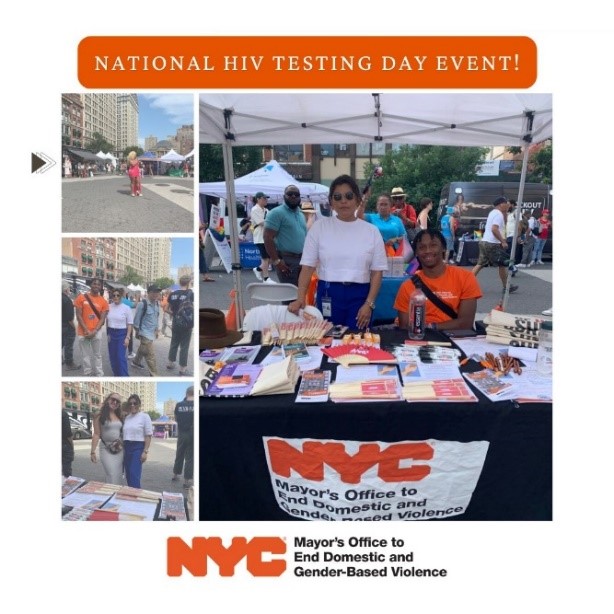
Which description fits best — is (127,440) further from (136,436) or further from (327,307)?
(327,307)

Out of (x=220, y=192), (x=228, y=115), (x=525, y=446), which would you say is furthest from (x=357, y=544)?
(x=220, y=192)

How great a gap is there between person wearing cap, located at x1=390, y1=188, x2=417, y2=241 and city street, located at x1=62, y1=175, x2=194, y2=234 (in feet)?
19.1

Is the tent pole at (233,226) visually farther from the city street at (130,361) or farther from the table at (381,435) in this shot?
the city street at (130,361)

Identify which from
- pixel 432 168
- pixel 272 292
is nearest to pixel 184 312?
pixel 272 292

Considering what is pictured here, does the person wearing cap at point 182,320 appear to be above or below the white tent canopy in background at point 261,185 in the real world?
below

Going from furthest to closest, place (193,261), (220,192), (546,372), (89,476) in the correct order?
1. (220,192)
2. (546,372)
3. (89,476)
4. (193,261)

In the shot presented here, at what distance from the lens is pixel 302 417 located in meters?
1.97

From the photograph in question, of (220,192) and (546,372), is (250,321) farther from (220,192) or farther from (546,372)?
(220,192)

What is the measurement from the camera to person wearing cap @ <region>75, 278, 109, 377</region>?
73.2 inches

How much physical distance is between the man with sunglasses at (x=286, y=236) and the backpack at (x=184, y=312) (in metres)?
3.47

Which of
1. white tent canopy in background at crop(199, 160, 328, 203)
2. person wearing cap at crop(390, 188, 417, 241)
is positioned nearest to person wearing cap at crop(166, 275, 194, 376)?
person wearing cap at crop(390, 188, 417, 241)

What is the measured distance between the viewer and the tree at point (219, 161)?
53.2ft

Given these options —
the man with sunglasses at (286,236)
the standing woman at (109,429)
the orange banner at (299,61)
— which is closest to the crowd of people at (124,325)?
the standing woman at (109,429)

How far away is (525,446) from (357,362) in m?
0.74
